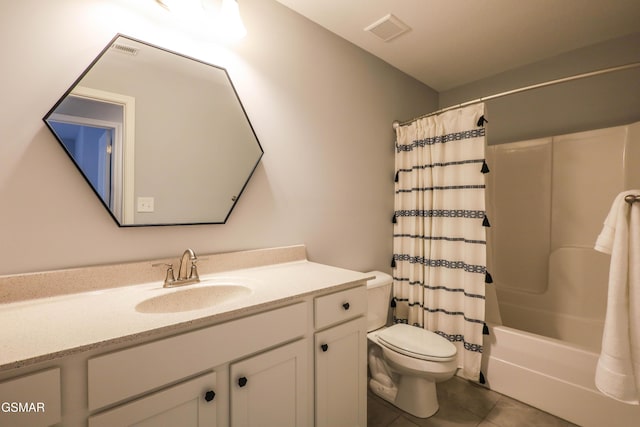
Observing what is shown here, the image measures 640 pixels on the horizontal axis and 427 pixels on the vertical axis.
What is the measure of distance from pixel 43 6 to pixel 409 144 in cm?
212

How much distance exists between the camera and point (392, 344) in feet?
5.17

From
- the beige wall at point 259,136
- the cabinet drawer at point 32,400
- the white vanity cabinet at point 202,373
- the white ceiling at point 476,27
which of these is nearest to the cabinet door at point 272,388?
the white vanity cabinet at point 202,373

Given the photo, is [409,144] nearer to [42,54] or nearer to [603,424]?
[603,424]

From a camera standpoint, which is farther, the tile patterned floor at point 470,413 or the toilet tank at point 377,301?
the toilet tank at point 377,301

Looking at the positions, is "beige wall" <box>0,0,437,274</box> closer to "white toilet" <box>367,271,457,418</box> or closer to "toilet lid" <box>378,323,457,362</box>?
"white toilet" <box>367,271,457,418</box>

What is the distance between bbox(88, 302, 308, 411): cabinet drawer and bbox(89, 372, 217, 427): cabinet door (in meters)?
0.03

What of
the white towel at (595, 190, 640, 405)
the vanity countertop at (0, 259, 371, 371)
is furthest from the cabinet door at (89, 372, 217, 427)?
the white towel at (595, 190, 640, 405)

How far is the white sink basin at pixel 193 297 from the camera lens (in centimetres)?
106

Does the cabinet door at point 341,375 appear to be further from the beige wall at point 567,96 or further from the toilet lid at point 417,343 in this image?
the beige wall at point 567,96

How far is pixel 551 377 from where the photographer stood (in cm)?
157

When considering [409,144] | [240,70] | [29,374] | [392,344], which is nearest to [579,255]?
[409,144]

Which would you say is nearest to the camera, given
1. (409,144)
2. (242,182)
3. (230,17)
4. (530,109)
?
(230,17)

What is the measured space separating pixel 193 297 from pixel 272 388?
0.49 meters

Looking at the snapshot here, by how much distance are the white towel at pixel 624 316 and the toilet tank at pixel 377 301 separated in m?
1.04
